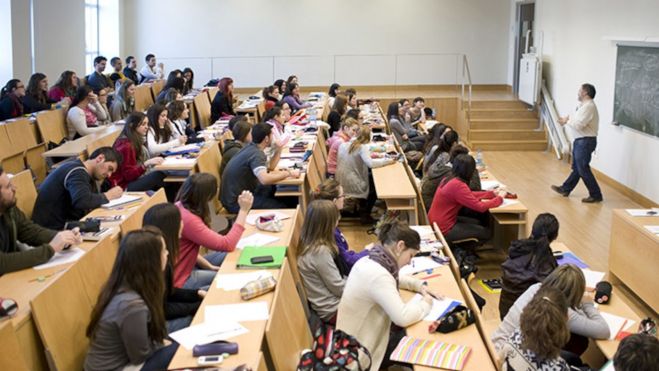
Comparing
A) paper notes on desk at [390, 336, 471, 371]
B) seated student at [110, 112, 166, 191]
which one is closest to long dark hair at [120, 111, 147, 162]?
seated student at [110, 112, 166, 191]

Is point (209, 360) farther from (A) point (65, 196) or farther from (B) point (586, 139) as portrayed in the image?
(B) point (586, 139)

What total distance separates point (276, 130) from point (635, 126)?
481 cm

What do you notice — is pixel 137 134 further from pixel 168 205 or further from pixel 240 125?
pixel 168 205

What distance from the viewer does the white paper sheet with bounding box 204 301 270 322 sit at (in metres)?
3.69

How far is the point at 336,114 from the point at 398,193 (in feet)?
14.0

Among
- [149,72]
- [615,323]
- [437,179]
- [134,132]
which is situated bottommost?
[615,323]

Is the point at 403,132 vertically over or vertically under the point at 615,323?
over

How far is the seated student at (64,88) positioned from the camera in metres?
10.9

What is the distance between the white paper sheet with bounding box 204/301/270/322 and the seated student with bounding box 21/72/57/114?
7243 millimetres

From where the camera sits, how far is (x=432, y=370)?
345 cm

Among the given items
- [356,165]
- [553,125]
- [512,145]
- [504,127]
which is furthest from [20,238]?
[504,127]

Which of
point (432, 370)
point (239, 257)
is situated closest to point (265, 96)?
point (239, 257)

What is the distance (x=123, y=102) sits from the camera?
11.5m

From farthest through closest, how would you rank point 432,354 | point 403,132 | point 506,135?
point 506,135, point 403,132, point 432,354
